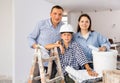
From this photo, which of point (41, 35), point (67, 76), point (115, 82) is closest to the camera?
point (115, 82)

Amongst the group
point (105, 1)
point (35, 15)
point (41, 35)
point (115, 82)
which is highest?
point (105, 1)

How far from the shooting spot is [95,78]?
1454mm

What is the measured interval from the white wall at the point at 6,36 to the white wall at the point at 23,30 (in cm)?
92

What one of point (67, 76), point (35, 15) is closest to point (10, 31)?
point (35, 15)

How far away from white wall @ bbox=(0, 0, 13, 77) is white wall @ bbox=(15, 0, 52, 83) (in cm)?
92

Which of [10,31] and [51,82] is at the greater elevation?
[10,31]

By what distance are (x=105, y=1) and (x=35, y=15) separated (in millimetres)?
1084

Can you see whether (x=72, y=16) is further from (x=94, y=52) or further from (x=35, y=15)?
(x=94, y=52)

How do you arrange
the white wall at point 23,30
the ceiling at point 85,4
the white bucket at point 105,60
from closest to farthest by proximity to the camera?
the white bucket at point 105,60, the white wall at point 23,30, the ceiling at point 85,4

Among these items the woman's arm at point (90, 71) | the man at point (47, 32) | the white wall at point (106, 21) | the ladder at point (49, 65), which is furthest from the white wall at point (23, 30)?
the woman's arm at point (90, 71)

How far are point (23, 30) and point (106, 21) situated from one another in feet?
5.55

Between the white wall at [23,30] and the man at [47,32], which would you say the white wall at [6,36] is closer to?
the white wall at [23,30]

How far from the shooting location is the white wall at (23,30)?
2822 millimetres

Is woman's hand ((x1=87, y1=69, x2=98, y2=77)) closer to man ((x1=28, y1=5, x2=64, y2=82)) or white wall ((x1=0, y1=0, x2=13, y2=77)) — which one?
man ((x1=28, y1=5, x2=64, y2=82))
